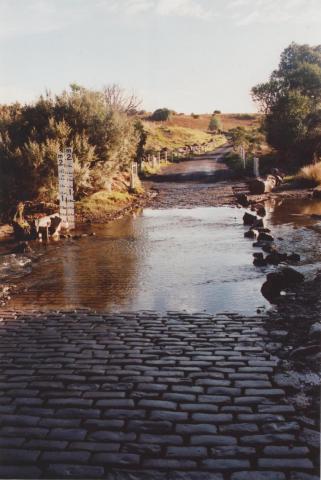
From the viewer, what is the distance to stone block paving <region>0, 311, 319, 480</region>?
370cm

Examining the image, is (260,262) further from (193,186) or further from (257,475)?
(193,186)

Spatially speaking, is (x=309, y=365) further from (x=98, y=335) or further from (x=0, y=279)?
(x=0, y=279)

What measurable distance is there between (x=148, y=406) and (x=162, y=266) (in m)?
6.35

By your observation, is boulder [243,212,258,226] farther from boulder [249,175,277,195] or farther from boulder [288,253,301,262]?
boulder [249,175,277,195]

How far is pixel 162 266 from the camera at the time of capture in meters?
10.9

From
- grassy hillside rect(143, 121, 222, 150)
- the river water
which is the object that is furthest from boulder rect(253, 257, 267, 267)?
grassy hillside rect(143, 121, 222, 150)

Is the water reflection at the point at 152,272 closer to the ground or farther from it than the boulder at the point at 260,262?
closer to the ground

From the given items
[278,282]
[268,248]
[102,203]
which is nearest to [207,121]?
[102,203]

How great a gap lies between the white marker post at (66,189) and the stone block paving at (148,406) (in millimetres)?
9832

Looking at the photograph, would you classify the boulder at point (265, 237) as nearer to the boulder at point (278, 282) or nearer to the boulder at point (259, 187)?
the boulder at point (278, 282)

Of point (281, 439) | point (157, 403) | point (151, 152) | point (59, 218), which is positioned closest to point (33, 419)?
point (157, 403)

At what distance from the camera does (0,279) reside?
10.2 meters

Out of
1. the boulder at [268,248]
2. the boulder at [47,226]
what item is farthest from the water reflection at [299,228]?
the boulder at [47,226]

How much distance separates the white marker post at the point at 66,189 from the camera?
54.3 feet
